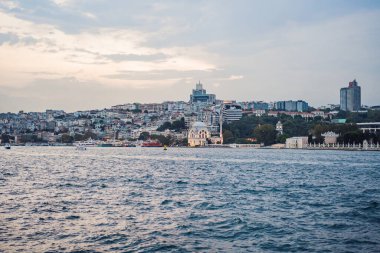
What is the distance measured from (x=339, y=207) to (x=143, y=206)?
6.43m

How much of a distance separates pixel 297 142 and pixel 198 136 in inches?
1921

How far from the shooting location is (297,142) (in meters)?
128

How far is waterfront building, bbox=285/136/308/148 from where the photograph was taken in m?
126

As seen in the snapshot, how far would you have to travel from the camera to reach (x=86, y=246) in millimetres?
12289

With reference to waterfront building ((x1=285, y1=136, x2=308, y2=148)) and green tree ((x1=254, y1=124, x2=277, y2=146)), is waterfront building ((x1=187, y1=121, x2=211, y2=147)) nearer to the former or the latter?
green tree ((x1=254, y1=124, x2=277, y2=146))

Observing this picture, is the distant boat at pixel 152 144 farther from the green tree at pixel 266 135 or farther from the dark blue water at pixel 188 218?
the dark blue water at pixel 188 218

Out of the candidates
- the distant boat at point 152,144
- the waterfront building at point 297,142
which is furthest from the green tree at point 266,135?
the distant boat at point 152,144

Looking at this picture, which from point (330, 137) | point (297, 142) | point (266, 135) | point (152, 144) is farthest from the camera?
point (152, 144)

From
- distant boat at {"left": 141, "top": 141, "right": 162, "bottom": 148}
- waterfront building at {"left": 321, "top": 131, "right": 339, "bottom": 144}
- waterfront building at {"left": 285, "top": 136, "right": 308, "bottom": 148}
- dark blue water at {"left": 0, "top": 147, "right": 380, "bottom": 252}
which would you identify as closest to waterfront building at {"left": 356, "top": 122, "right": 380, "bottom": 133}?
waterfront building at {"left": 321, "top": 131, "right": 339, "bottom": 144}

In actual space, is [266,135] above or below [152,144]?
above

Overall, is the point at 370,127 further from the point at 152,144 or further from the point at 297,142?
the point at 152,144

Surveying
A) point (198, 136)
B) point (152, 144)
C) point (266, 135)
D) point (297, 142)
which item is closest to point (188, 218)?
point (297, 142)

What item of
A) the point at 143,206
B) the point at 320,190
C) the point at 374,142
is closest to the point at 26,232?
the point at 143,206

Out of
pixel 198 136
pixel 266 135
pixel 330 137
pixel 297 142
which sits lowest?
pixel 297 142
